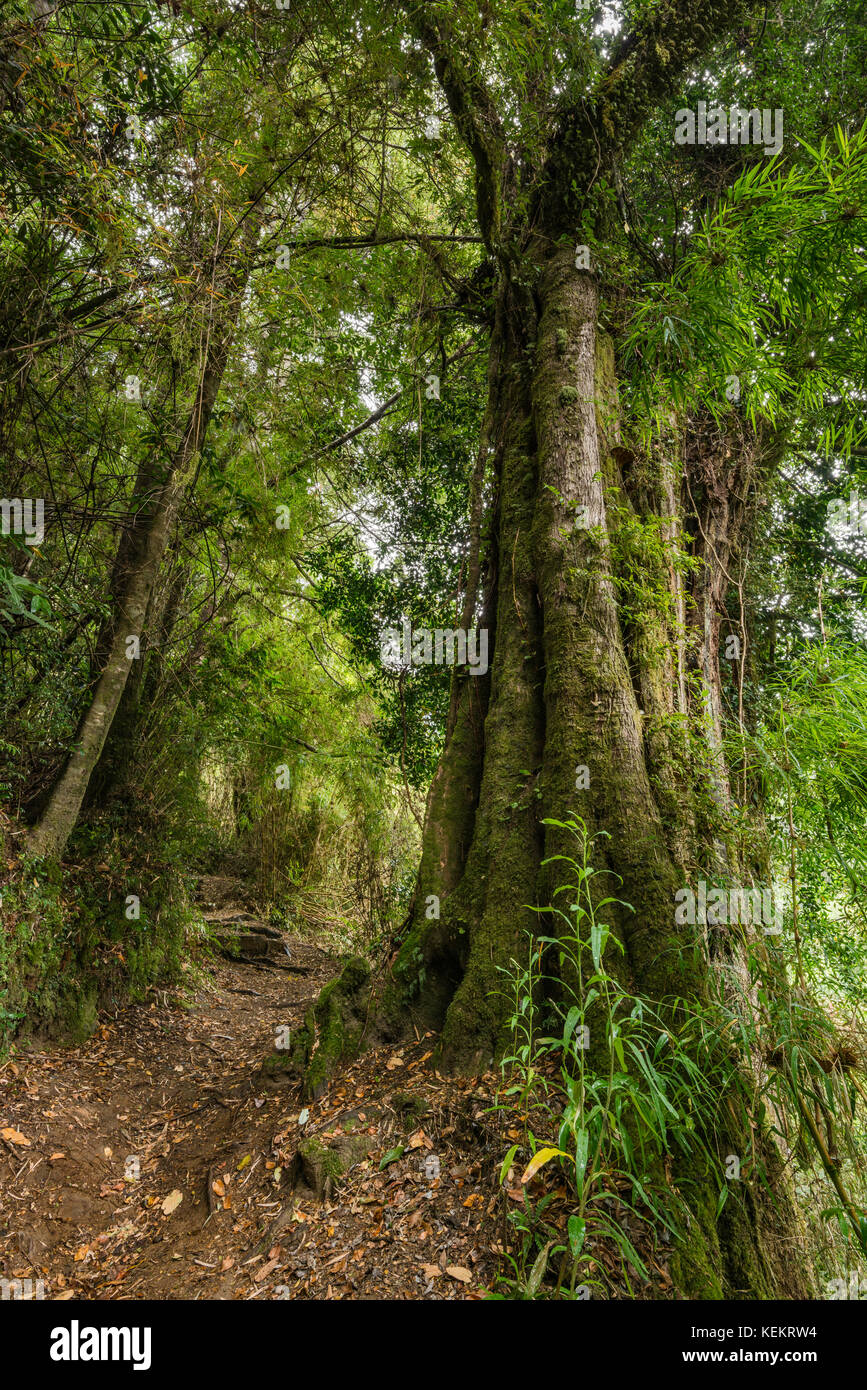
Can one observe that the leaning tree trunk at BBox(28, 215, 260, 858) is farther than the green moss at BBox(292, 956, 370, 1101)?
Yes

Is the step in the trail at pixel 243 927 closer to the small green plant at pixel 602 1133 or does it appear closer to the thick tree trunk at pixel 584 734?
the thick tree trunk at pixel 584 734

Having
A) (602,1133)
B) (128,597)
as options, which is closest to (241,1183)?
(602,1133)

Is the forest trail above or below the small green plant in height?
below

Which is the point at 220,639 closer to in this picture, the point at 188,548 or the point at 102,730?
the point at 188,548

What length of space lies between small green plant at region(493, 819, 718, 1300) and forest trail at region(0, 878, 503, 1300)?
18 cm

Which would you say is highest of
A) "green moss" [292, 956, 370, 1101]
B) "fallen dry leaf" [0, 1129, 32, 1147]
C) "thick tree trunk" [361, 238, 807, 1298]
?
"thick tree trunk" [361, 238, 807, 1298]

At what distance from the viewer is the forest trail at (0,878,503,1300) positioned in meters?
1.94

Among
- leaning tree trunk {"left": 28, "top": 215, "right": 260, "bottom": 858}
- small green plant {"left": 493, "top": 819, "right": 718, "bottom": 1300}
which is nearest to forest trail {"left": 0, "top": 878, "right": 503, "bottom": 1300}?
small green plant {"left": 493, "top": 819, "right": 718, "bottom": 1300}

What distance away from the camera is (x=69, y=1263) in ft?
8.39

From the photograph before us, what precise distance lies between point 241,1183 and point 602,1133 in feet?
5.88

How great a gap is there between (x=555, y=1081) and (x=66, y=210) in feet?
13.7

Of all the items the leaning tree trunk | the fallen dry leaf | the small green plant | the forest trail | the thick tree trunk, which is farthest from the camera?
the leaning tree trunk

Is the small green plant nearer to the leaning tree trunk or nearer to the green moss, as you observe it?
the green moss

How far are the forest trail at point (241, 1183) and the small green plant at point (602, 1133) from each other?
7.3 inches
